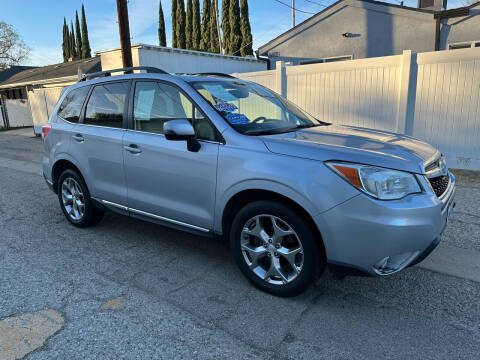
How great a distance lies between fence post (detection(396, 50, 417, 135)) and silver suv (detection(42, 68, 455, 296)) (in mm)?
4828

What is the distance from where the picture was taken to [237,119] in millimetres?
3332

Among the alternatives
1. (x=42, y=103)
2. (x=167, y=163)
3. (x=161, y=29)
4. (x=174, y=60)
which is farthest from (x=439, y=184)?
(x=161, y=29)

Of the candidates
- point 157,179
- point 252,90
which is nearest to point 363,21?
point 252,90

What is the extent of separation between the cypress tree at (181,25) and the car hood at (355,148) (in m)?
39.6

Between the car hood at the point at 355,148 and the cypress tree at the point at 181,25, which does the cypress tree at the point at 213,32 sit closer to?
the cypress tree at the point at 181,25

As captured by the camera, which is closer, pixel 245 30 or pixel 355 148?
pixel 355 148

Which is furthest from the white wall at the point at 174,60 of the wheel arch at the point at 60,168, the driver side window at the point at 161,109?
the driver side window at the point at 161,109

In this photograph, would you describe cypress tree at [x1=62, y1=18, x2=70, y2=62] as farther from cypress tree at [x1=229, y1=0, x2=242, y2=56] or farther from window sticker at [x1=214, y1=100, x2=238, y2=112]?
window sticker at [x1=214, y1=100, x2=238, y2=112]

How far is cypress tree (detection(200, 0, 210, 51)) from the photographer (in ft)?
123

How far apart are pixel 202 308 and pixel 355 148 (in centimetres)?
169

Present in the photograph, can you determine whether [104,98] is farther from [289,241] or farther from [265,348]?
[265,348]

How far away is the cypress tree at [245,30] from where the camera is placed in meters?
33.5

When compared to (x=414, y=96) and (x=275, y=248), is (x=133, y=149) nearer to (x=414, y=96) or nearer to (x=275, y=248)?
(x=275, y=248)

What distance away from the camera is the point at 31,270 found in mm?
3619
